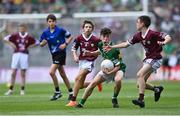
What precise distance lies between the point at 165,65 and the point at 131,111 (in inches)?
822

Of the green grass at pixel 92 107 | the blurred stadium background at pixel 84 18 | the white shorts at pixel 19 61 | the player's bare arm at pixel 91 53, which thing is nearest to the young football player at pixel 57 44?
the green grass at pixel 92 107

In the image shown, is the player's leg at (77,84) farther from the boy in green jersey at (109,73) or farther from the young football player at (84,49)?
the boy in green jersey at (109,73)

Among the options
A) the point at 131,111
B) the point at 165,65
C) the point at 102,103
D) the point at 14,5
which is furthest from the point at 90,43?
the point at 14,5

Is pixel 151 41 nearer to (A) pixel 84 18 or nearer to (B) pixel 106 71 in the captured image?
(B) pixel 106 71

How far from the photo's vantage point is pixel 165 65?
3725 centimetres

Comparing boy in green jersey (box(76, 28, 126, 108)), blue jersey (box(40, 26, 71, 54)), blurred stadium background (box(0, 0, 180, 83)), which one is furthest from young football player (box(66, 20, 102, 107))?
blurred stadium background (box(0, 0, 180, 83))

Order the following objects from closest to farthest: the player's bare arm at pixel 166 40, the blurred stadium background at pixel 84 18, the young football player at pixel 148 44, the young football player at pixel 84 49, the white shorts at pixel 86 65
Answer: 1. the player's bare arm at pixel 166 40
2. the young football player at pixel 148 44
3. the young football player at pixel 84 49
4. the white shorts at pixel 86 65
5. the blurred stadium background at pixel 84 18

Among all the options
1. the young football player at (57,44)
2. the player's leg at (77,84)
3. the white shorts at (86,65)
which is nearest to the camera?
the player's leg at (77,84)

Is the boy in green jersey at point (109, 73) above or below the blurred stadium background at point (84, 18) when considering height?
below

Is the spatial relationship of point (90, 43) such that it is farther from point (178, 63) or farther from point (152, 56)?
point (178, 63)

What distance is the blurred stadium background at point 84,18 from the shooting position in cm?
3719

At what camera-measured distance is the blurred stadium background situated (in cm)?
3719

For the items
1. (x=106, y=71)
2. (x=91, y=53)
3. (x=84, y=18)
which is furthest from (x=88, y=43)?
(x=84, y=18)

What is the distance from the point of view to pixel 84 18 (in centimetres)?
3825
